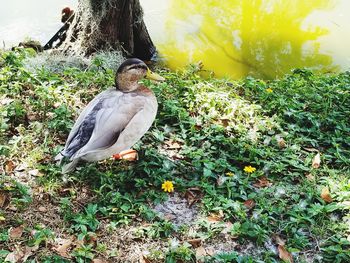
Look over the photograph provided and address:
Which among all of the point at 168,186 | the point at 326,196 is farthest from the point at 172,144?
the point at 326,196

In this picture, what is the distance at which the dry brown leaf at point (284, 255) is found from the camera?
3.00 meters

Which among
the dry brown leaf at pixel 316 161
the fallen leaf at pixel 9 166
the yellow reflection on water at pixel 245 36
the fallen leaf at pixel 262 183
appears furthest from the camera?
the yellow reflection on water at pixel 245 36

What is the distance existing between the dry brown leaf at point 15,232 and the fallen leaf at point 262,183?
184 cm

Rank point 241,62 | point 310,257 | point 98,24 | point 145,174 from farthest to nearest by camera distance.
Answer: point 241,62 < point 98,24 < point 145,174 < point 310,257

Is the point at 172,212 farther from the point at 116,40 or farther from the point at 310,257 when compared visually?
the point at 116,40

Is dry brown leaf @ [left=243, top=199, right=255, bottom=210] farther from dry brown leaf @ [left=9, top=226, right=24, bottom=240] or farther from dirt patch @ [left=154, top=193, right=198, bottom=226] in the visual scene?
dry brown leaf @ [left=9, top=226, right=24, bottom=240]

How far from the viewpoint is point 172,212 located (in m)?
3.31

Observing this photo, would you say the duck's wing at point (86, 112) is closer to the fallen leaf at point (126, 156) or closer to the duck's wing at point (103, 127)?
the duck's wing at point (103, 127)

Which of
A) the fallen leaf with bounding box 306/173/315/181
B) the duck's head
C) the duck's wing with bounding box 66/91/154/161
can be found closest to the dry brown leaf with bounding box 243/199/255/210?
the fallen leaf with bounding box 306/173/315/181

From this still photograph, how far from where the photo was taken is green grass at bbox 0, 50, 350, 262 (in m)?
3.09

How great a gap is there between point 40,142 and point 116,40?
115 inches

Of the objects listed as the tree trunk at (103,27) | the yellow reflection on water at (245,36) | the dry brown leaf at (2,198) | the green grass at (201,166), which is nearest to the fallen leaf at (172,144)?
the green grass at (201,166)

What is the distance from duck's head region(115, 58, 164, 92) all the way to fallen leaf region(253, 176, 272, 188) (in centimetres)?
129

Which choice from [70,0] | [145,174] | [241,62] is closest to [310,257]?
[145,174]
